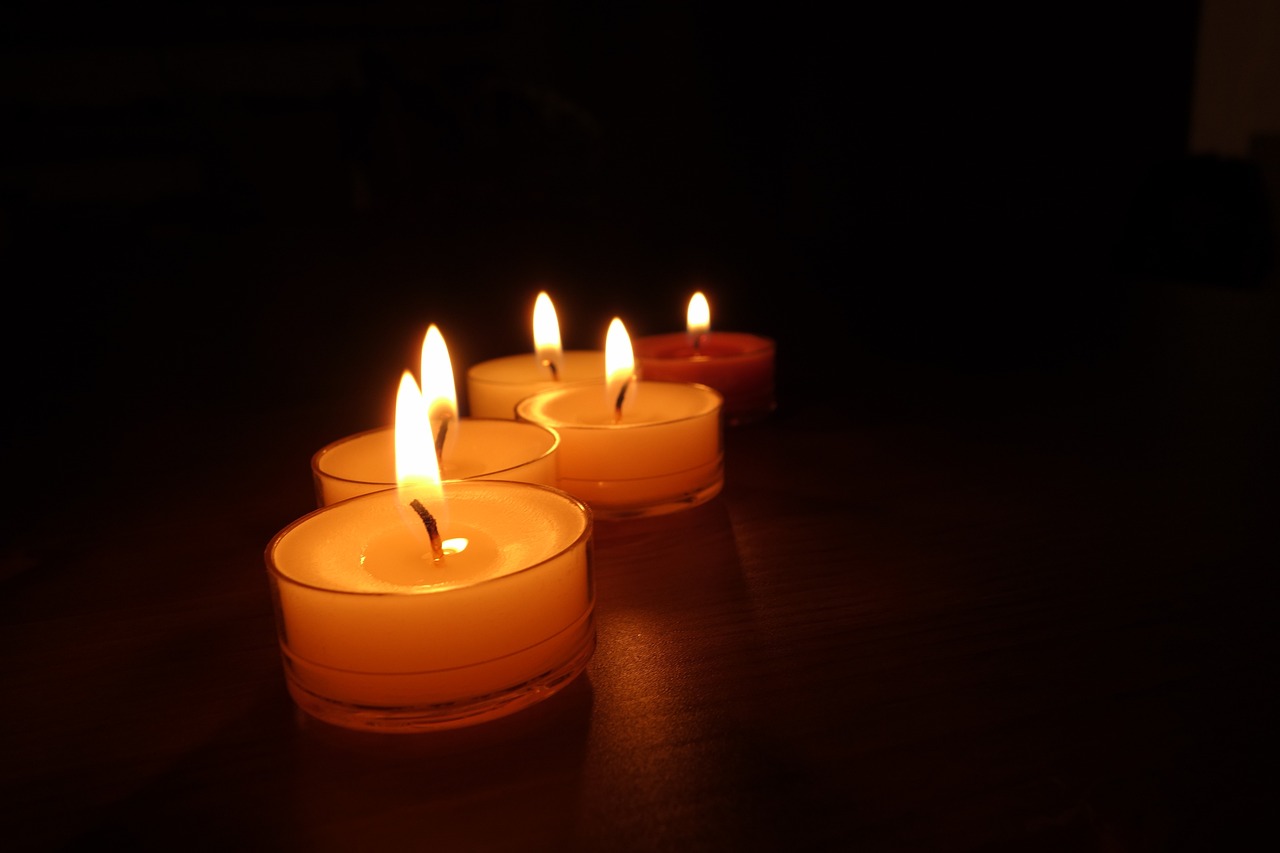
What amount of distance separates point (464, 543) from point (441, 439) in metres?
0.20

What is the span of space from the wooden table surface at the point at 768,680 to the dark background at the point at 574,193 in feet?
1.04

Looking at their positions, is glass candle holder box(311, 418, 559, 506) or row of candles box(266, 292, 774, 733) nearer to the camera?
row of candles box(266, 292, 774, 733)

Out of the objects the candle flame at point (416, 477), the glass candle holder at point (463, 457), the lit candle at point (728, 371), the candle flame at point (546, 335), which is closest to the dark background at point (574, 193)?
the lit candle at point (728, 371)

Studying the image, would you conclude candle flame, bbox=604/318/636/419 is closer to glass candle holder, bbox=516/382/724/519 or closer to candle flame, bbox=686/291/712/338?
glass candle holder, bbox=516/382/724/519

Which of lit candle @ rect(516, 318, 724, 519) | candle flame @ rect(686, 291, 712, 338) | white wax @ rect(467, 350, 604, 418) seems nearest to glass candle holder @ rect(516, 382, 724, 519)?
lit candle @ rect(516, 318, 724, 519)

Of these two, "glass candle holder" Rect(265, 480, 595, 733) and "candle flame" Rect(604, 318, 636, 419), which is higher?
"candle flame" Rect(604, 318, 636, 419)

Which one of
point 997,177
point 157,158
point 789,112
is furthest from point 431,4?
point 997,177

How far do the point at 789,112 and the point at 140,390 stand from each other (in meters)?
2.62

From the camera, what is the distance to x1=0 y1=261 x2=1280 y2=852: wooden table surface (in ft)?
1.40

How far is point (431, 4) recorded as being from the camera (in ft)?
13.7

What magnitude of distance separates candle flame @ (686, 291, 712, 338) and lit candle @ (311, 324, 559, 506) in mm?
360

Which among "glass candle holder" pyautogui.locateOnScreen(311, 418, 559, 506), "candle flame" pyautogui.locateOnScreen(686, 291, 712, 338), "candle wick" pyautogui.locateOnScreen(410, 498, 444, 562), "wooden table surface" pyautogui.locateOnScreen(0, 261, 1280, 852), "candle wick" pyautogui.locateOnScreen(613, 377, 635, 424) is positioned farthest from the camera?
"candle flame" pyautogui.locateOnScreen(686, 291, 712, 338)

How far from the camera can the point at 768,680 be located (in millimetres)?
526

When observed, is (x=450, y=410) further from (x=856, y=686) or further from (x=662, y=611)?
(x=856, y=686)
